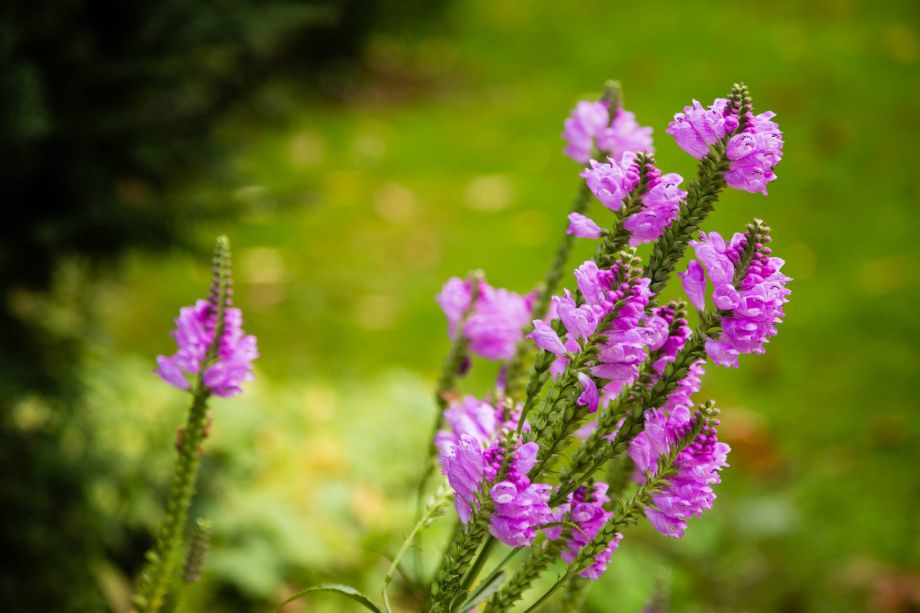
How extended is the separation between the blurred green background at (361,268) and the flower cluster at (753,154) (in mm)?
763

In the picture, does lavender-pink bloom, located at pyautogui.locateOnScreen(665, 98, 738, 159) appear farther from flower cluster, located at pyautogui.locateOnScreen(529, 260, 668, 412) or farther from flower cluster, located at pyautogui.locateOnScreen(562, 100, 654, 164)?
flower cluster, located at pyautogui.locateOnScreen(562, 100, 654, 164)

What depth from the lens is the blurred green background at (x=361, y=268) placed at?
2.66 meters

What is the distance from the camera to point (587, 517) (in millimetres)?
965

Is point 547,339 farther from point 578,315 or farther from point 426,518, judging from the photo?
point 426,518

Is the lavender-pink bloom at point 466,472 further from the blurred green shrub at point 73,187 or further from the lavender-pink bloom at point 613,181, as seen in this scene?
the blurred green shrub at point 73,187

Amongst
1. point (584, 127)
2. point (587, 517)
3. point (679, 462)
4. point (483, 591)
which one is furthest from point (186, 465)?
point (584, 127)

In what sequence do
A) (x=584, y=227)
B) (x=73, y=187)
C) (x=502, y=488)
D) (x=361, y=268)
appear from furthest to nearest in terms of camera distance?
(x=361, y=268) < (x=73, y=187) < (x=584, y=227) < (x=502, y=488)

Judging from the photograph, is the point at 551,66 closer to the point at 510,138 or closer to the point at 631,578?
the point at 510,138

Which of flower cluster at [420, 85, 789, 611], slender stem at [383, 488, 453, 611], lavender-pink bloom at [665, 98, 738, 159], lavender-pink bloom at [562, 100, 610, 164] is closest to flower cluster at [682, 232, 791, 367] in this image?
flower cluster at [420, 85, 789, 611]

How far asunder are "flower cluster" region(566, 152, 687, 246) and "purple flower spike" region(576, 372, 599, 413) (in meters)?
0.18

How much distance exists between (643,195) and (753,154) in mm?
120

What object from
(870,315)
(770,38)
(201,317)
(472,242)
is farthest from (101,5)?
(770,38)

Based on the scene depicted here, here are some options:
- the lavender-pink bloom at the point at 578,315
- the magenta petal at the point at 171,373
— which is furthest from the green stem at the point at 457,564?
the magenta petal at the point at 171,373

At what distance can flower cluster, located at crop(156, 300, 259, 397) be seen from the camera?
3.61 feet
